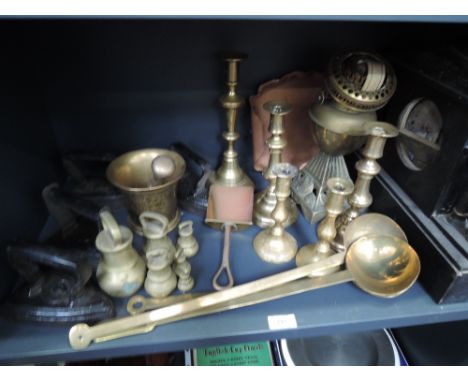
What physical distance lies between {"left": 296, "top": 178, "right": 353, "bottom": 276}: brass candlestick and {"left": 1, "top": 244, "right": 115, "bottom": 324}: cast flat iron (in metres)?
0.33

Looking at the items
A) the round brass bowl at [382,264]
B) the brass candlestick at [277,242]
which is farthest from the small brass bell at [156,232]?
the round brass bowl at [382,264]

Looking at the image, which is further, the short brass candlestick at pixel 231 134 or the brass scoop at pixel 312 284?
the short brass candlestick at pixel 231 134

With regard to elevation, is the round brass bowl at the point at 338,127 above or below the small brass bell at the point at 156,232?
above

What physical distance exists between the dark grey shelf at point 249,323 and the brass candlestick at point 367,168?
11 centimetres

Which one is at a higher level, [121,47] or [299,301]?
[121,47]

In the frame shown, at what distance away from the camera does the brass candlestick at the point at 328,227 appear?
47 centimetres

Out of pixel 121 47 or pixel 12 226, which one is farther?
pixel 121 47

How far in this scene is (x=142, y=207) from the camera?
0.56 m

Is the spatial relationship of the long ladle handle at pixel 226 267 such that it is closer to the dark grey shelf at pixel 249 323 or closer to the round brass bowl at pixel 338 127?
the dark grey shelf at pixel 249 323

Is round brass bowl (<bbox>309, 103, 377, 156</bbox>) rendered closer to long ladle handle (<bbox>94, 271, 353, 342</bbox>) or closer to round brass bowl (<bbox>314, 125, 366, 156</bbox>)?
round brass bowl (<bbox>314, 125, 366, 156</bbox>)

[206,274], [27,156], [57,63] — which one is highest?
[57,63]

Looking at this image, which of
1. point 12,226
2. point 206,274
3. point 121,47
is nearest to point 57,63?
point 121,47
